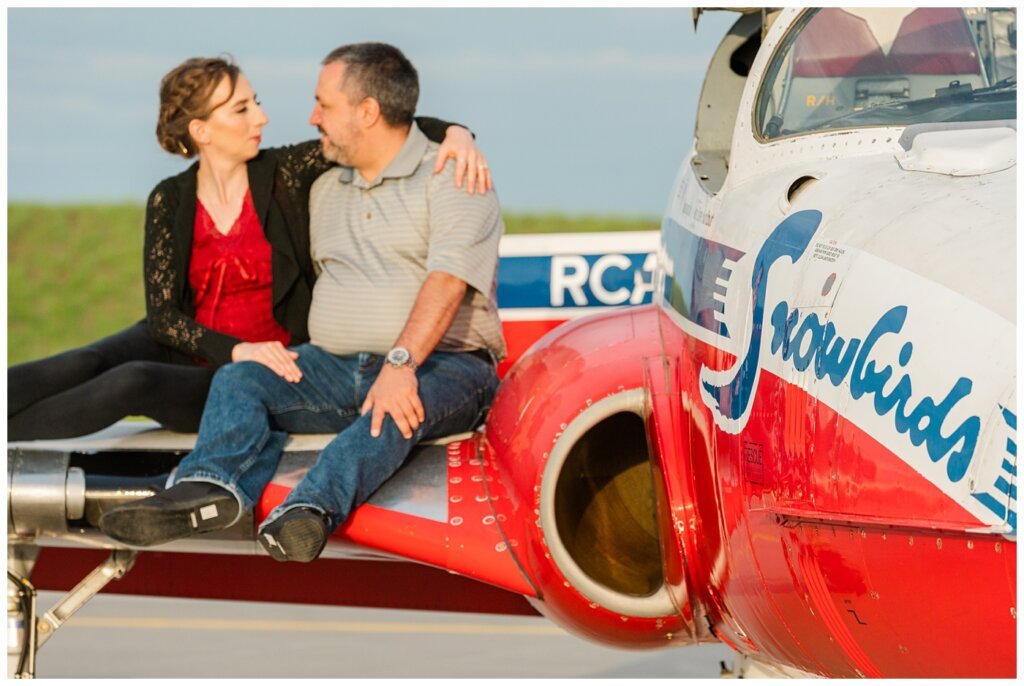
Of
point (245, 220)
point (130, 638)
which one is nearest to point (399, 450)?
point (245, 220)

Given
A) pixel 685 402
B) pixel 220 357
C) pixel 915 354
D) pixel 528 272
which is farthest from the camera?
pixel 528 272

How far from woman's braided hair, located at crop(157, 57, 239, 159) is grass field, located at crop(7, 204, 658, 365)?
1937 centimetres

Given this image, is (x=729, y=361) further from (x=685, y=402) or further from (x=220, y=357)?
(x=220, y=357)

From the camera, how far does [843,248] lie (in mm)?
3555

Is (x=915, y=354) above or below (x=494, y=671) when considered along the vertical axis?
above

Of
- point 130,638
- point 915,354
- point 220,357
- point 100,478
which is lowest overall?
point 130,638

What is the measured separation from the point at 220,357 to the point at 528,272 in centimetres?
238

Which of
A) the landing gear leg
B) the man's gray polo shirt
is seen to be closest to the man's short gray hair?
the man's gray polo shirt

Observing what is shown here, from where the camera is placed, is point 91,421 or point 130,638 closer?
point 91,421

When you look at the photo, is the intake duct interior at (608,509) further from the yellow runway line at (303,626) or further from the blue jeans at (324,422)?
the yellow runway line at (303,626)

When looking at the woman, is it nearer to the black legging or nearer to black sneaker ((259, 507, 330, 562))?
the black legging

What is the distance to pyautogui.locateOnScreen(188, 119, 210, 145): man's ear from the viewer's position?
19.1ft

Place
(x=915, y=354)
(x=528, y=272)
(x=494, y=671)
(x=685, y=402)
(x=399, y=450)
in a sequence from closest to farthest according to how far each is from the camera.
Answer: (x=915, y=354), (x=685, y=402), (x=399, y=450), (x=528, y=272), (x=494, y=671)

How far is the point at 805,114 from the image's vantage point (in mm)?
4602
